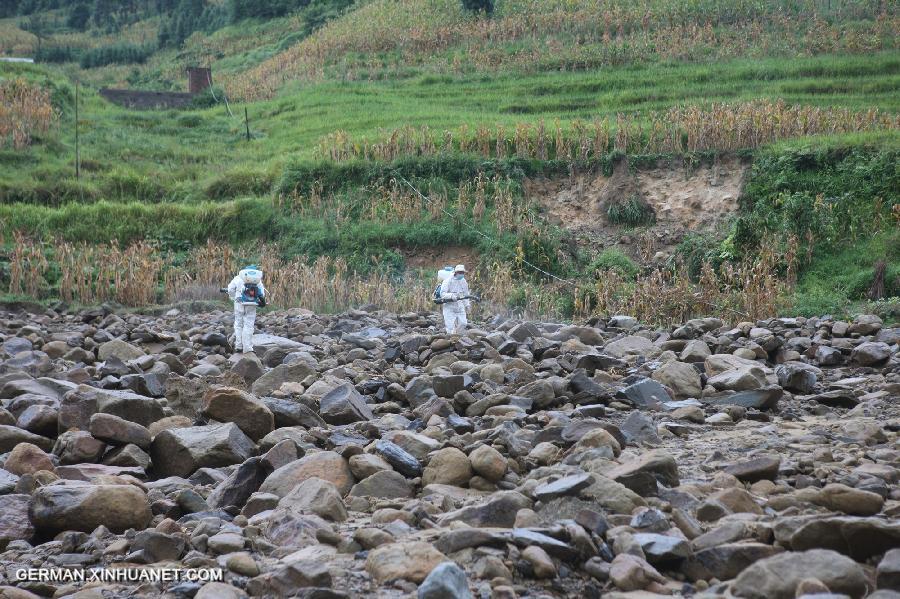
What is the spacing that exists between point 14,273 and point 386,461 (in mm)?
15128

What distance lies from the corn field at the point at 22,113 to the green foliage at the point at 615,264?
1709 centimetres

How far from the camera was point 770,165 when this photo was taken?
20.8 metres

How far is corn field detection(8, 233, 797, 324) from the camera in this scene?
48.9ft

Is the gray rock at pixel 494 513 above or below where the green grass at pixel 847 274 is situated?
above

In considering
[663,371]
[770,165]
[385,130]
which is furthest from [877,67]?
[663,371]

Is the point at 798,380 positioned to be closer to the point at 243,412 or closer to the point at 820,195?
the point at 243,412

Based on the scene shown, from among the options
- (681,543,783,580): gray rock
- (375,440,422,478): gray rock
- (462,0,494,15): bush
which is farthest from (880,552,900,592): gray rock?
(462,0,494,15): bush

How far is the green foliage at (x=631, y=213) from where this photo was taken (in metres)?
21.7

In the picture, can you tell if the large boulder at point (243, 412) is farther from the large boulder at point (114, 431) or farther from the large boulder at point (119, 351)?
the large boulder at point (119, 351)

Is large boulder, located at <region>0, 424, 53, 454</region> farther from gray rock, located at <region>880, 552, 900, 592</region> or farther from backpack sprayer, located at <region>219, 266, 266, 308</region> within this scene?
backpack sprayer, located at <region>219, 266, 266, 308</region>

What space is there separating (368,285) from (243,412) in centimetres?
1147

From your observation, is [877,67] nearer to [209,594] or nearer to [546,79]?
[546,79]

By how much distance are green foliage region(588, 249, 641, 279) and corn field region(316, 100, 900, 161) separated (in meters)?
3.78

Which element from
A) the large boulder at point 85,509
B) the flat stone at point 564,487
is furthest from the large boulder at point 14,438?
the flat stone at point 564,487
